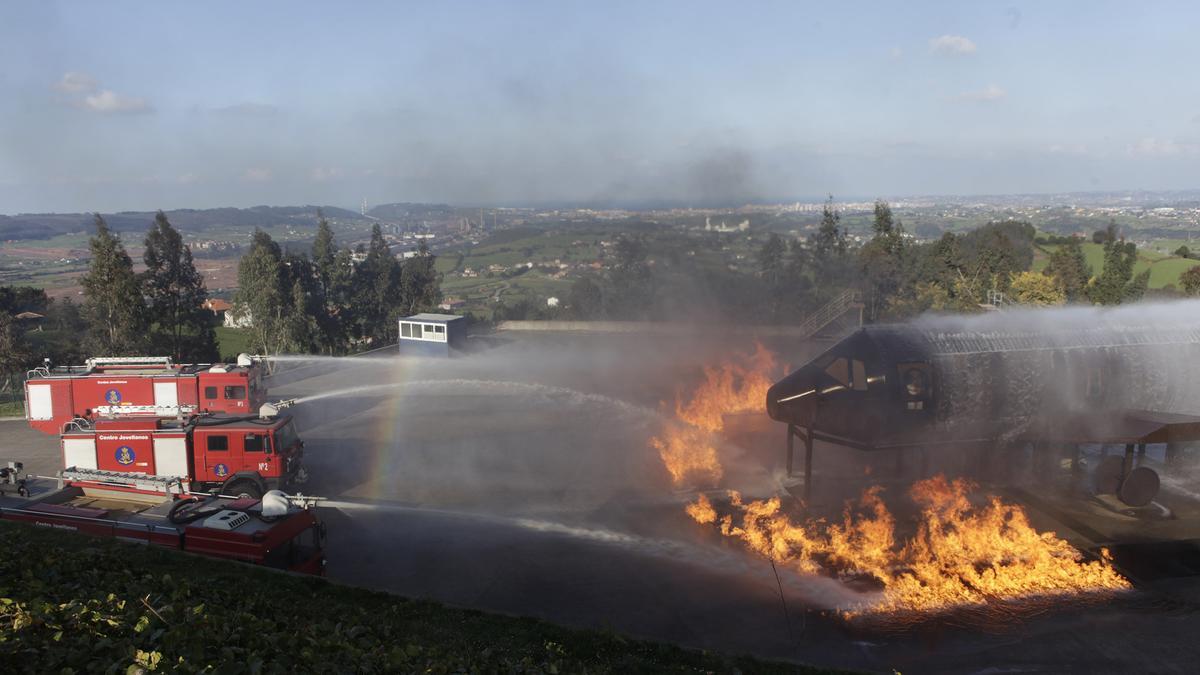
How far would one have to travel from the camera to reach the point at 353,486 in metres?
24.8

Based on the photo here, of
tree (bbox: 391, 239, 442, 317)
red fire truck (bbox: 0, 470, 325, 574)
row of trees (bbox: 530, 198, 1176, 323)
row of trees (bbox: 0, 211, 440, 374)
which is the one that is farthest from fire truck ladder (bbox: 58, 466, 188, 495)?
tree (bbox: 391, 239, 442, 317)

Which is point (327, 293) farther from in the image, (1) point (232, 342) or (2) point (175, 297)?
(2) point (175, 297)

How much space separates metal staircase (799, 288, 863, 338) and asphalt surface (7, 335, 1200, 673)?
15.6m

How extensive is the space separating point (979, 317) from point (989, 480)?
208 inches

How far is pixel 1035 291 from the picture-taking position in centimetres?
5012

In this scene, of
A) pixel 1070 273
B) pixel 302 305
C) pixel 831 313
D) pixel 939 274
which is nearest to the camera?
pixel 831 313

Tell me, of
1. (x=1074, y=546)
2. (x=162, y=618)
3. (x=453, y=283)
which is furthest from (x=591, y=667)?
(x=453, y=283)

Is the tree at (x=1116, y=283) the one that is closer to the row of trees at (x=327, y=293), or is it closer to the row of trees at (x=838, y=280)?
the row of trees at (x=838, y=280)

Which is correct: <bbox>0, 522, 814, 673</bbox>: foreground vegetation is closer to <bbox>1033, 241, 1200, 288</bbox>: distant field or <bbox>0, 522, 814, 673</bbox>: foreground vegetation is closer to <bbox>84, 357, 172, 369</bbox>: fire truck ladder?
<bbox>84, 357, 172, 369</bbox>: fire truck ladder

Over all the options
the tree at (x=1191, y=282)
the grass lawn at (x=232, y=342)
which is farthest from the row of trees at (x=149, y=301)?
the tree at (x=1191, y=282)

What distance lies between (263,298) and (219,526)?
137ft

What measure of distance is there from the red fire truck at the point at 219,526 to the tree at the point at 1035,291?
50.9m

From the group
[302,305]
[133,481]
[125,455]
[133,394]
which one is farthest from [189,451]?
[302,305]

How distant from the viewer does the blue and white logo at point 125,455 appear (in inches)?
910
